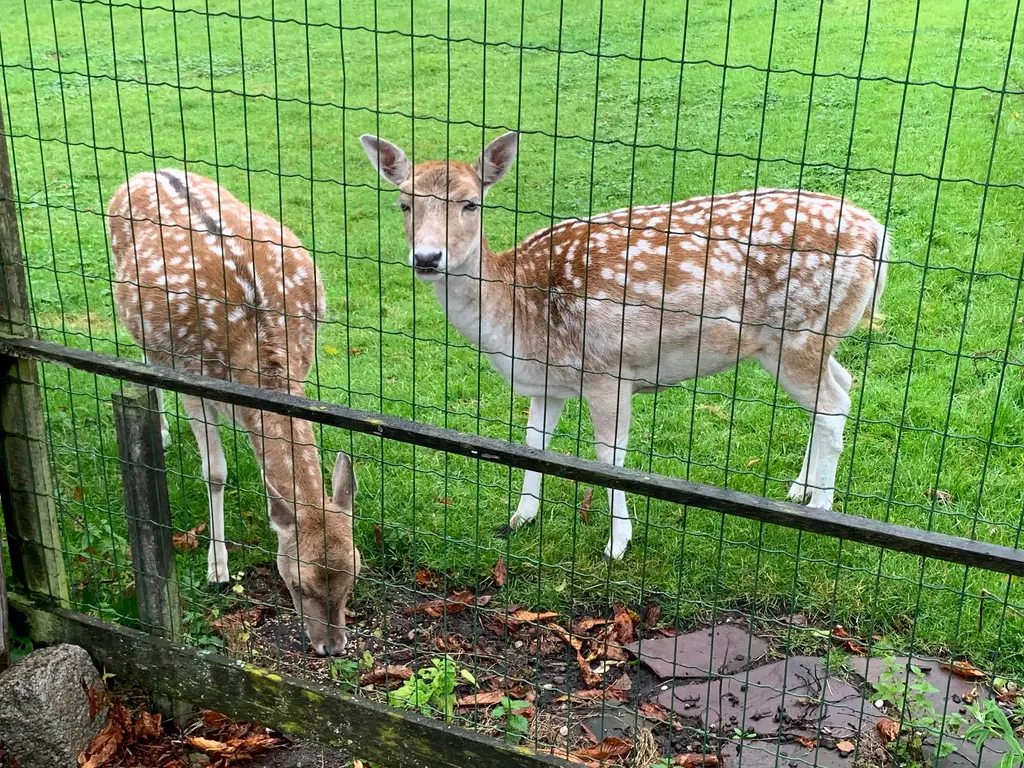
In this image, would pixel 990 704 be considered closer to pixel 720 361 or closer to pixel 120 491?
pixel 720 361

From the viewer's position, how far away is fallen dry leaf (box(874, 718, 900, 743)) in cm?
382

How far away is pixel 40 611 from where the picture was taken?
423 centimetres

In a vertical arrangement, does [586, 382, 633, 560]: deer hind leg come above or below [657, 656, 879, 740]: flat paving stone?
above

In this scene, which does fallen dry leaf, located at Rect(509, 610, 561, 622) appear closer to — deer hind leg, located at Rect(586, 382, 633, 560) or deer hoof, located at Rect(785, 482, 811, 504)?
deer hind leg, located at Rect(586, 382, 633, 560)

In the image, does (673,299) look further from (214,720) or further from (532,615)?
(214,720)

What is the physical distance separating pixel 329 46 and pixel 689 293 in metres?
10.7

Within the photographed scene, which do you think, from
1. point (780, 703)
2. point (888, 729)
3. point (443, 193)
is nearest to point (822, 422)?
point (780, 703)

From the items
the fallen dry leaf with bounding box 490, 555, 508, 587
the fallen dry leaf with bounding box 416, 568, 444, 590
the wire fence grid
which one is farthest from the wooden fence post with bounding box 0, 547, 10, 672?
the fallen dry leaf with bounding box 490, 555, 508, 587

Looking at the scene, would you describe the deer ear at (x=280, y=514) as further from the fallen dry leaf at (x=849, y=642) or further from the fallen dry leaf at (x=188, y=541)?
the fallen dry leaf at (x=849, y=642)

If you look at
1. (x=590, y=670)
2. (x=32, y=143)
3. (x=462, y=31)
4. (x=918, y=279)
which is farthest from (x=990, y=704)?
(x=462, y=31)

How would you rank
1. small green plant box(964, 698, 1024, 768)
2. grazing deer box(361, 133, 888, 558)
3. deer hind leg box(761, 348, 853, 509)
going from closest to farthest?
small green plant box(964, 698, 1024, 768), grazing deer box(361, 133, 888, 558), deer hind leg box(761, 348, 853, 509)

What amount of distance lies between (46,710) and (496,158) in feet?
9.01

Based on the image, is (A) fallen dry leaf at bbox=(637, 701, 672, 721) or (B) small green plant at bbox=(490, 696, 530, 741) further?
(A) fallen dry leaf at bbox=(637, 701, 672, 721)

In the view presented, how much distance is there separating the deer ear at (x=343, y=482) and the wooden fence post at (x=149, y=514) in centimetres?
67
